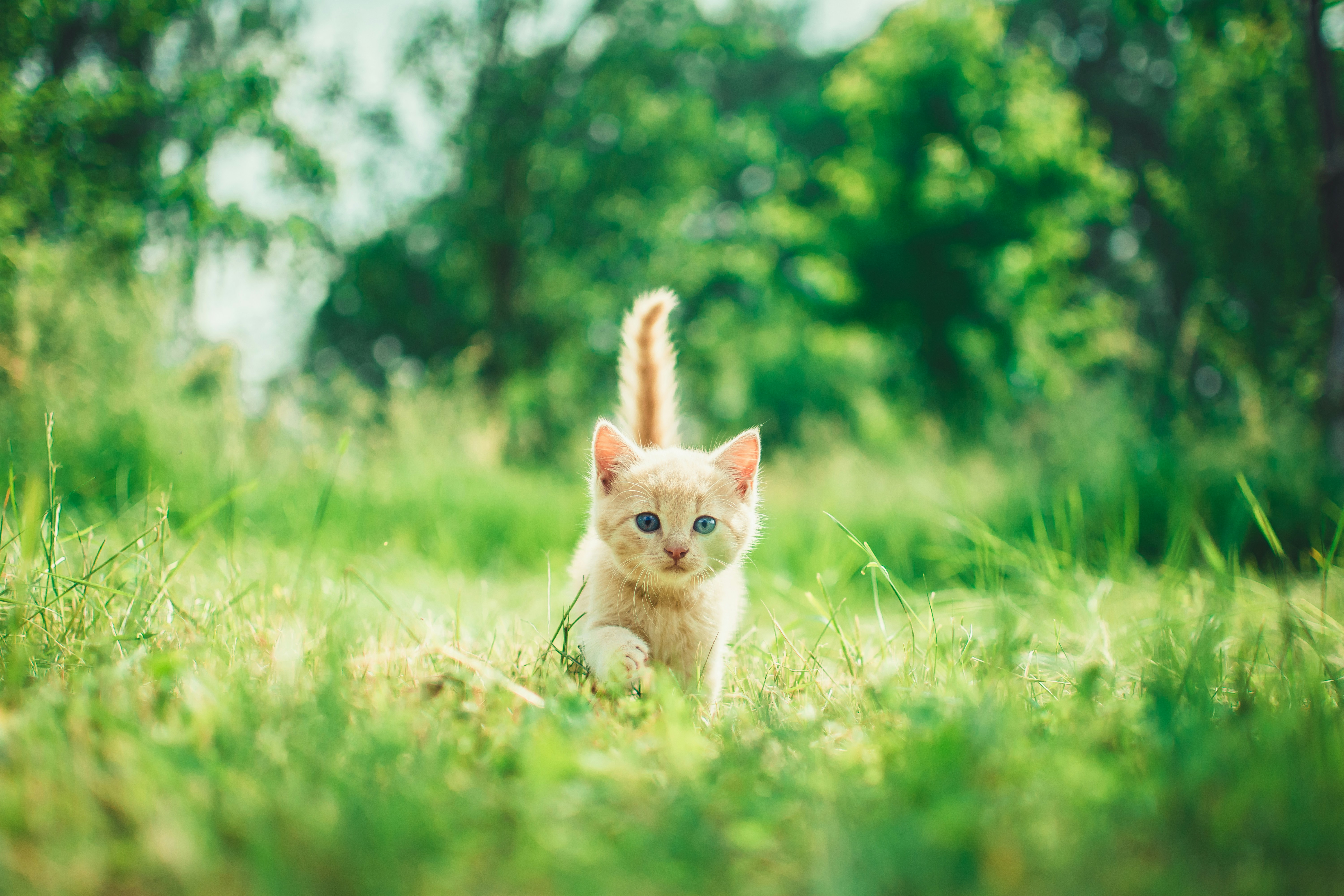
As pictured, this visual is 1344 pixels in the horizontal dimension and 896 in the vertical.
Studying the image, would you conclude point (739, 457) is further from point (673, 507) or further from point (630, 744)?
point (630, 744)

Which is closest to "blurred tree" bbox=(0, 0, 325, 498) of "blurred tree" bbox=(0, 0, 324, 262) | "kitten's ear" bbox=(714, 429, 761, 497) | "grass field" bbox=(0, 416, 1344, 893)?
"blurred tree" bbox=(0, 0, 324, 262)

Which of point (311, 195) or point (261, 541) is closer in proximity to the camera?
point (261, 541)

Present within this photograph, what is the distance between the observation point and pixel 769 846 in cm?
74

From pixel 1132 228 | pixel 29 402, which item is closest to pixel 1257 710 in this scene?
pixel 29 402

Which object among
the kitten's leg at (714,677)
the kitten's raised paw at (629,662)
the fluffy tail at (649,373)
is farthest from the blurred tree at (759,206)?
the kitten's raised paw at (629,662)

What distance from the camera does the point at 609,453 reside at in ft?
5.90

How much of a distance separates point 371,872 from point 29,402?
11.0ft

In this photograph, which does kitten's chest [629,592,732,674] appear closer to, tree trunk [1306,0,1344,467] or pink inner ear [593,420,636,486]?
pink inner ear [593,420,636,486]

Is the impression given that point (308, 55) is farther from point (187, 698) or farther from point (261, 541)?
point (187, 698)

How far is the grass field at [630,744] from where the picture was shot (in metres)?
0.66

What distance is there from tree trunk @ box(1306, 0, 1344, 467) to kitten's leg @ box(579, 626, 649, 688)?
4008mm

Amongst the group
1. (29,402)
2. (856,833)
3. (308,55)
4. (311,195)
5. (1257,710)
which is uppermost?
(308,55)

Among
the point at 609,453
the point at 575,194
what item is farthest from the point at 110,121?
the point at 575,194

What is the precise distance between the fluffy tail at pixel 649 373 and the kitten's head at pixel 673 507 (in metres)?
0.37
